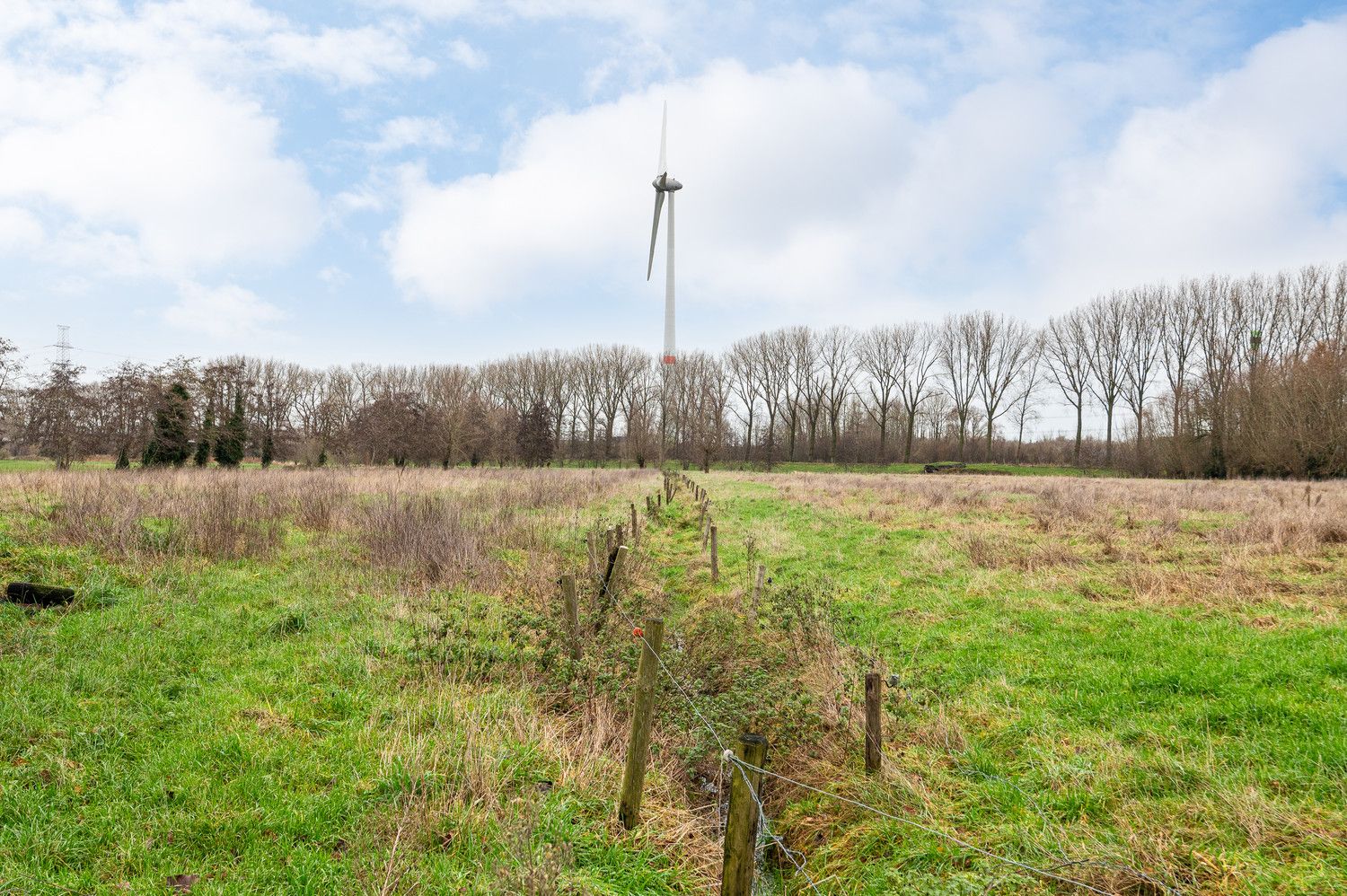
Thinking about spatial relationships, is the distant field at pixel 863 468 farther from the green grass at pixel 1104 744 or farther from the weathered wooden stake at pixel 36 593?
the green grass at pixel 1104 744

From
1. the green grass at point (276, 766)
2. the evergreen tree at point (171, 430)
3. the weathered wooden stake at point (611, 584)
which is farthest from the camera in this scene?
the evergreen tree at point (171, 430)

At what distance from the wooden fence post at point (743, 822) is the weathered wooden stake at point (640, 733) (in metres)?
0.91

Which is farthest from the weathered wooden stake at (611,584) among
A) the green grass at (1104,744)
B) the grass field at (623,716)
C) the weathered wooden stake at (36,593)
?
the weathered wooden stake at (36,593)

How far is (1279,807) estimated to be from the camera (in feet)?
12.8

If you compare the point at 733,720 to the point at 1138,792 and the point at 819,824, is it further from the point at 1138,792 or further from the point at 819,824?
the point at 1138,792

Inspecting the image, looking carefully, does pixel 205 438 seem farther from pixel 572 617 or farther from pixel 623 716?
pixel 623 716

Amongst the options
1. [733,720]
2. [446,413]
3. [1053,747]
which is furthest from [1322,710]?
[446,413]

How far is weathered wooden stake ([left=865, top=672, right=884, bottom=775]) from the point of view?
4684mm

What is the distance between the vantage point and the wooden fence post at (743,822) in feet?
9.21

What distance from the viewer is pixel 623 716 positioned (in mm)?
5727

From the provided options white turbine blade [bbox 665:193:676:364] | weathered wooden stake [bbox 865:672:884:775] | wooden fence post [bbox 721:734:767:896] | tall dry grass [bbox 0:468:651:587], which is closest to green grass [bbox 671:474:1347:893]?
weathered wooden stake [bbox 865:672:884:775]

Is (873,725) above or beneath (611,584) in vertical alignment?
beneath

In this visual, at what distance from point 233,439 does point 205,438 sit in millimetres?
3597

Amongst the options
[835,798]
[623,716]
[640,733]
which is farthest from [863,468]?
[640,733]
